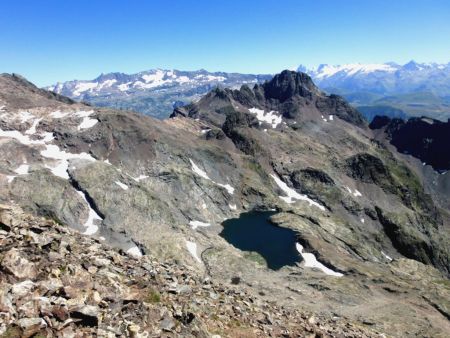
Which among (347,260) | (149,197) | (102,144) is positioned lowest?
(347,260)

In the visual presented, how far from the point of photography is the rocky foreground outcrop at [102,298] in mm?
19422

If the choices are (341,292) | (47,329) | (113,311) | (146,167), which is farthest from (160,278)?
(146,167)

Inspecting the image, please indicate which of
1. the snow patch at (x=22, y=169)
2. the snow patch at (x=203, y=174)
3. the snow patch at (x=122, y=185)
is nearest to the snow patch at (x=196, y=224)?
the snow patch at (x=122, y=185)

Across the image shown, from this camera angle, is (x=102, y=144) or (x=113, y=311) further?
(x=102, y=144)

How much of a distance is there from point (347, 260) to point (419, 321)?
49.8m

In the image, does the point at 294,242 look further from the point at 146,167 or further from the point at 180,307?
the point at 180,307

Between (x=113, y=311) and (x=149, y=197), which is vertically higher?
(x=113, y=311)

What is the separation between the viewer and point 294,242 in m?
141

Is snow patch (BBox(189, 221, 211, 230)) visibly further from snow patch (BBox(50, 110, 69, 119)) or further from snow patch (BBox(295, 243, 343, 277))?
snow patch (BBox(50, 110, 69, 119))

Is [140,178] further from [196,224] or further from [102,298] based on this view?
[102,298]

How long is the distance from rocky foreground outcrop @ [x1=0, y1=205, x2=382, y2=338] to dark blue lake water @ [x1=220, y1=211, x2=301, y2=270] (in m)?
92.9

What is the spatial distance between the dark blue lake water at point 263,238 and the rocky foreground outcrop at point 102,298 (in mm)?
92873

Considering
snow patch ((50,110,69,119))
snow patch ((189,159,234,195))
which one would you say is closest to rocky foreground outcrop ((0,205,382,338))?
snow patch ((189,159,234,195))

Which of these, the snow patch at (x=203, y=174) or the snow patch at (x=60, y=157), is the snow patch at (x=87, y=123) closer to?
the snow patch at (x=60, y=157)
